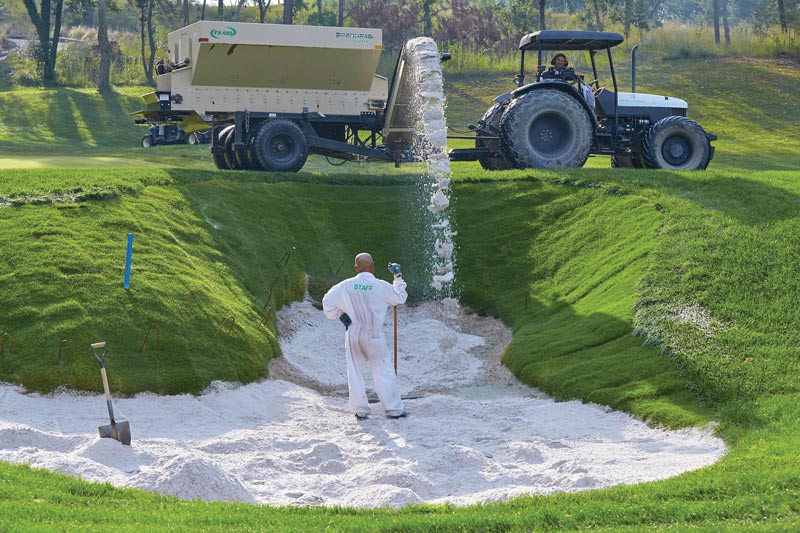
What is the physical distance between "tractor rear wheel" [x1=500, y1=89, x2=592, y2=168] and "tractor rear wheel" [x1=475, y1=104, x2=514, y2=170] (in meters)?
0.49

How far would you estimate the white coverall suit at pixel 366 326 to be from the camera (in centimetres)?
1323

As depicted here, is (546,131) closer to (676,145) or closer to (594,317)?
(676,145)

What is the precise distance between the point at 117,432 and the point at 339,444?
2357 millimetres

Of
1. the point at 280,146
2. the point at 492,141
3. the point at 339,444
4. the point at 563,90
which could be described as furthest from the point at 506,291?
the point at 339,444

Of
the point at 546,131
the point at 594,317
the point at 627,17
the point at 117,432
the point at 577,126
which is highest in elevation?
the point at 627,17

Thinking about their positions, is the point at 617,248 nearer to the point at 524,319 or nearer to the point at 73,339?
the point at 524,319

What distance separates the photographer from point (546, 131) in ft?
74.2

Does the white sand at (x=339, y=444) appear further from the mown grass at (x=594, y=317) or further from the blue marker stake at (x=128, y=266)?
the blue marker stake at (x=128, y=266)

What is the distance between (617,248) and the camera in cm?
1823

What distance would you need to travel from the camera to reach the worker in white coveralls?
13.2m

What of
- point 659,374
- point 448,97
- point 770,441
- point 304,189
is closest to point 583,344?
point 659,374

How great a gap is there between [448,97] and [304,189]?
1061 inches

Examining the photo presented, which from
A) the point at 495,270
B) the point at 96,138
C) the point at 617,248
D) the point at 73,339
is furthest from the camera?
the point at 96,138

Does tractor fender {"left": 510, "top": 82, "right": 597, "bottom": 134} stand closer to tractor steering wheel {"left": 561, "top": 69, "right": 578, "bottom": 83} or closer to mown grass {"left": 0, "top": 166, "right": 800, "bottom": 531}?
tractor steering wheel {"left": 561, "top": 69, "right": 578, "bottom": 83}
